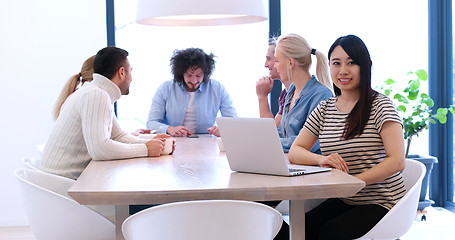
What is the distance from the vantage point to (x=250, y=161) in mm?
2318

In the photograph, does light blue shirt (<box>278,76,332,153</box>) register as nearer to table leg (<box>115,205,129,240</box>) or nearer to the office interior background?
table leg (<box>115,205,129,240</box>)

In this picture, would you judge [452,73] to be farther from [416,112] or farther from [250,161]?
[250,161]

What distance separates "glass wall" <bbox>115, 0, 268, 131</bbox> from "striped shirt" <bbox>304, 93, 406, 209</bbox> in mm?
2745

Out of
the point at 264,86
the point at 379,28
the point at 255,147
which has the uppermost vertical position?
the point at 379,28

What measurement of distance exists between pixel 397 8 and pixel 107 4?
2625 millimetres

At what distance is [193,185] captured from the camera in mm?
2062

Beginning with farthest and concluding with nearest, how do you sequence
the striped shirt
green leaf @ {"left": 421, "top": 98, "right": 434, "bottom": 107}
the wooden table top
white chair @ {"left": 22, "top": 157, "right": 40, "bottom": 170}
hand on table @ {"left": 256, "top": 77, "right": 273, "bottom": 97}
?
green leaf @ {"left": 421, "top": 98, "right": 434, "bottom": 107} < hand on table @ {"left": 256, "top": 77, "right": 273, "bottom": 97} < white chair @ {"left": 22, "top": 157, "right": 40, "bottom": 170} < the striped shirt < the wooden table top

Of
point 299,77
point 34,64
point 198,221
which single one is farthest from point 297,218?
point 34,64

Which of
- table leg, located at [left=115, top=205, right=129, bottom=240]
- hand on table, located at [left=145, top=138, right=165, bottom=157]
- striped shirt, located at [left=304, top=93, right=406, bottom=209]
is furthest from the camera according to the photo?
hand on table, located at [left=145, top=138, right=165, bottom=157]

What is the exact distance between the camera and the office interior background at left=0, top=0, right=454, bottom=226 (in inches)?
201

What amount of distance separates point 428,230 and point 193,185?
10.7 ft

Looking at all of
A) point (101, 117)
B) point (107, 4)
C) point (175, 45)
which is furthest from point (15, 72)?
point (101, 117)

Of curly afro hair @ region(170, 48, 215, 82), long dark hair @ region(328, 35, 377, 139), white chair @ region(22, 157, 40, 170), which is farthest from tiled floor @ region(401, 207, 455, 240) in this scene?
white chair @ region(22, 157, 40, 170)

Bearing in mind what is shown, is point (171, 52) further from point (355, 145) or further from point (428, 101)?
point (355, 145)
